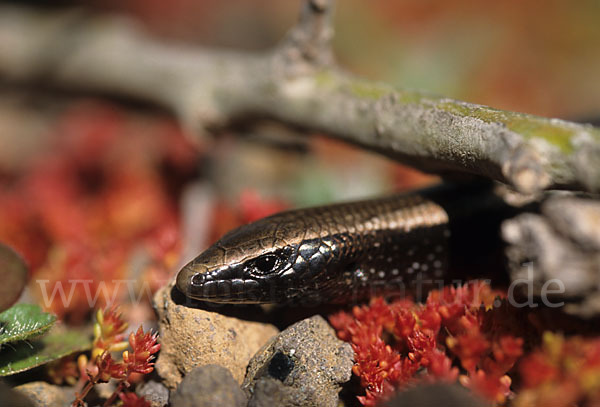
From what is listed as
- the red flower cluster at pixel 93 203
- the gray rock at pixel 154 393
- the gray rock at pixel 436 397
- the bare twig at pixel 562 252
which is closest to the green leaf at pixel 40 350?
the gray rock at pixel 154 393

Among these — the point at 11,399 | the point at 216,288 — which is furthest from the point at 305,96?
the point at 11,399

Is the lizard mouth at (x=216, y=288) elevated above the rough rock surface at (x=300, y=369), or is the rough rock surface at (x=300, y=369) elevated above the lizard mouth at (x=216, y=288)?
the lizard mouth at (x=216, y=288)

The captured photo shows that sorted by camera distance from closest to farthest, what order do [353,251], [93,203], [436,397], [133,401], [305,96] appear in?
[436,397]
[133,401]
[353,251]
[305,96]
[93,203]

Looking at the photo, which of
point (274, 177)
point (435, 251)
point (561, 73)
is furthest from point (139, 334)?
point (561, 73)

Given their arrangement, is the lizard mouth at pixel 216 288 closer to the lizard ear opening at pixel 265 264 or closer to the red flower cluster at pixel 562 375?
the lizard ear opening at pixel 265 264

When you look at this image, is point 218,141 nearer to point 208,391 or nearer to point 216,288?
point 216,288

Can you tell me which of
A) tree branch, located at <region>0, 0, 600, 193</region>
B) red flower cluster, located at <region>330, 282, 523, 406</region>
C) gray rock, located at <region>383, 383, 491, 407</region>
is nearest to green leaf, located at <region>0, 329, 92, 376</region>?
red flower cluster, located at <region>330, 282, 523, 406</region>

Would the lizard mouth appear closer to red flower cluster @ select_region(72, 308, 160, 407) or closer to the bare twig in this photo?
red flower cluster @ select_region(72, 308, 160, 407)
